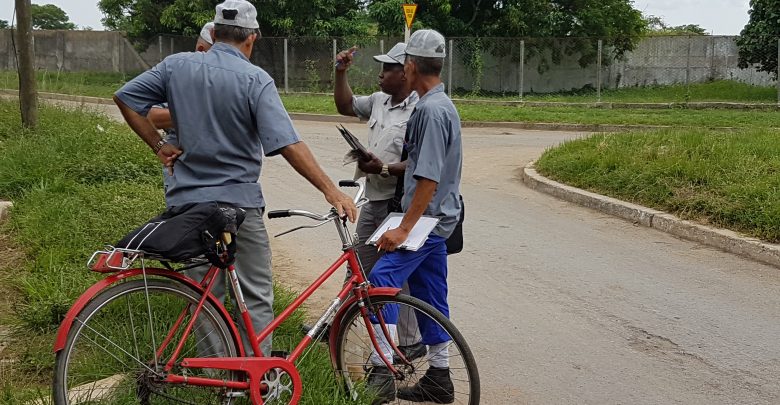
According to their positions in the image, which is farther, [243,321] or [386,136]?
[386,136]

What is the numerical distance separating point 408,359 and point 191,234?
129 centimetres

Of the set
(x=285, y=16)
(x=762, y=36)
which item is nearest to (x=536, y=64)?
(x=762, y=36)

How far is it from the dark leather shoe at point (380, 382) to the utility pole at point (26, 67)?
7984 mm

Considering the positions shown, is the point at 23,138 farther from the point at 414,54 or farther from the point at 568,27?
the point at 568,27

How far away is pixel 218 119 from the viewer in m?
3.79

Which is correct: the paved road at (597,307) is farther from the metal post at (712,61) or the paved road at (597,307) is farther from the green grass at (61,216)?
the metal post at (712,61)

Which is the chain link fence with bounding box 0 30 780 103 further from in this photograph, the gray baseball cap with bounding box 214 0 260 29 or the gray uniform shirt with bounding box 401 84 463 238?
the gray baseball cap with bounding box 214 0 260 29

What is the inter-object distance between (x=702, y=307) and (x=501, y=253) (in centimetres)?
198

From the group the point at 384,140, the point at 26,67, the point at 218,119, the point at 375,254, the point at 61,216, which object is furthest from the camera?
the point at 26,67

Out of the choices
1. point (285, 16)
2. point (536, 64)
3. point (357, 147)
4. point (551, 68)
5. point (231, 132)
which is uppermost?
point (285, 16)

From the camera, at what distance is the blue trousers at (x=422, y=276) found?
4.02 m

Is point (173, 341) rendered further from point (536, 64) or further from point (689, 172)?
point (536, 64)

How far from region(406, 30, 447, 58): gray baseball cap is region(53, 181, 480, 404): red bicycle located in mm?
944

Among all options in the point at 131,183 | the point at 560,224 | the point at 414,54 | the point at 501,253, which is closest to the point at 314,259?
the point at 501,253
